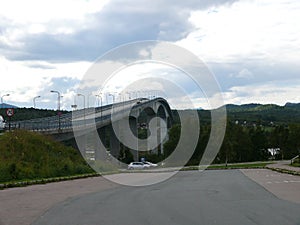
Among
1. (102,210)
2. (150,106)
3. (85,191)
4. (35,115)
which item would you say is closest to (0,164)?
(85,191)

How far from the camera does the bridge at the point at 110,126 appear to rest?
1863 inches

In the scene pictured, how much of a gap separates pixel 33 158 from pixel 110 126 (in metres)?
33.5

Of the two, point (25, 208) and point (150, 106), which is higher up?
point (150, 106)

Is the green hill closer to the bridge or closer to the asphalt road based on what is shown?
the bridge

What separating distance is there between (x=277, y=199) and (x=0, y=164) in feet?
58.2

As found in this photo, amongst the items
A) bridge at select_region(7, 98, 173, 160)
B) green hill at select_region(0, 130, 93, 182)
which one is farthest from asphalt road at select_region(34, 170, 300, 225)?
bridge at select_region(7, 98, 173, 160)

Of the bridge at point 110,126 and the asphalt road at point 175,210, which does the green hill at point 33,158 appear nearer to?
A: the bridge at point 110,126

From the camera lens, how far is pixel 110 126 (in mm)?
66438

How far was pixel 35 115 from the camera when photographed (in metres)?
81.3

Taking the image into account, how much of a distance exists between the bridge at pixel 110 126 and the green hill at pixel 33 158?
5.67 m

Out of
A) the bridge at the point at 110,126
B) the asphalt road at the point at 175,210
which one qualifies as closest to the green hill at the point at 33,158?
the bridge at the point at 110,126

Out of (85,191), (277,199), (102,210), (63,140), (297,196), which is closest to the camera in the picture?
(102,210)

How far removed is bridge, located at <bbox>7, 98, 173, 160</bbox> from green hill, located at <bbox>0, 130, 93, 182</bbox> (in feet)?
18.6

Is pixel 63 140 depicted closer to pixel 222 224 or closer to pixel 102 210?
pixel 102 210
